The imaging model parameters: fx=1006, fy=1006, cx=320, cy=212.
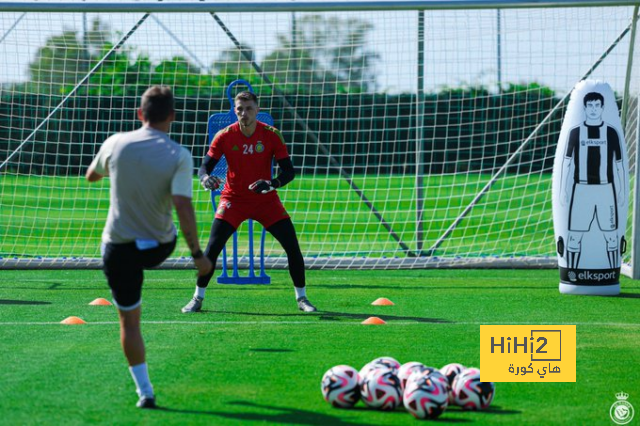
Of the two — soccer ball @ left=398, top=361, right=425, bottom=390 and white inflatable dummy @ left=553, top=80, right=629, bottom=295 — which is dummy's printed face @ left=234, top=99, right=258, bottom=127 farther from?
soccer ball @ left=398, top=361, right=425, bottom=390

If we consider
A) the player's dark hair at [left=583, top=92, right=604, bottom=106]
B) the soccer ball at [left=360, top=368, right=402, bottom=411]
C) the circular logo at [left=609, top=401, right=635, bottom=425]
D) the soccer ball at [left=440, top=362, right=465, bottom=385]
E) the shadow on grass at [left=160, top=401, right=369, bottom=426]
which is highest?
the player's dark hair at [left=583, top=92, right=604, bottom=106]

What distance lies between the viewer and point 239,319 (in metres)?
9.29

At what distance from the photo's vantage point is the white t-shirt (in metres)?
5.84

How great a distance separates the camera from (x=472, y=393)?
591 centimetres

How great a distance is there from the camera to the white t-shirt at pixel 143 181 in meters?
5.84

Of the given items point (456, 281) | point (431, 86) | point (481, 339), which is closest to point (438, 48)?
point (431, 86)

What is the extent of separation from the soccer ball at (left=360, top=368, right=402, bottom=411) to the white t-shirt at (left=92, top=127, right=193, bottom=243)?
59.9 inches

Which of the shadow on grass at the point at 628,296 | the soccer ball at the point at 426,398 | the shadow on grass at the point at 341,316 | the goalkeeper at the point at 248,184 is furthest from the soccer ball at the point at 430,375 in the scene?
the shadow on grass at the point at 628,296

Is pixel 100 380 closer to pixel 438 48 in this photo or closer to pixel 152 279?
pixel 152 279

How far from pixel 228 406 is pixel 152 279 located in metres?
6.46

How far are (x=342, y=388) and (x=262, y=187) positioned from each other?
12.3 feet

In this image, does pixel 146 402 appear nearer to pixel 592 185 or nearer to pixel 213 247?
pixel 213 247

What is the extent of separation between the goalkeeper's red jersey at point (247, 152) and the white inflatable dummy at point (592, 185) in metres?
3.08

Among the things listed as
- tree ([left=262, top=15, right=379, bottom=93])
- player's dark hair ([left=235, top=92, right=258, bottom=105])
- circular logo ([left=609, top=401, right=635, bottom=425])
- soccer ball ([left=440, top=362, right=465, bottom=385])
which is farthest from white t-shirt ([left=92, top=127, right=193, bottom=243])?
tree ([left=262, top=15, right=379, bottom=93])
